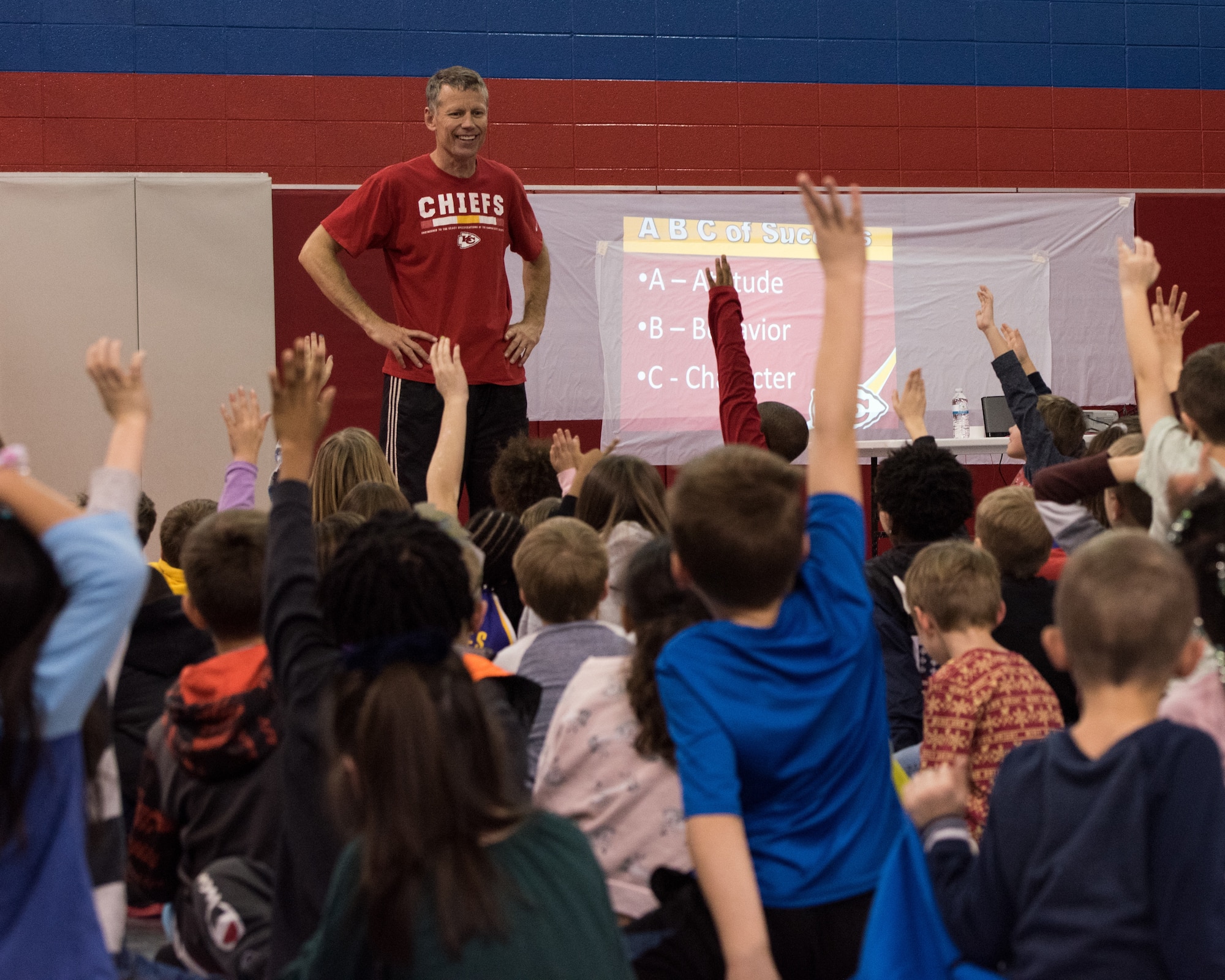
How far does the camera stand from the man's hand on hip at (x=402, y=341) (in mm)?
3643

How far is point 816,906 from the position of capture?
1.52 meters

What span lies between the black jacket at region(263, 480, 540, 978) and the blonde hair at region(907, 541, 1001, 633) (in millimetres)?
973

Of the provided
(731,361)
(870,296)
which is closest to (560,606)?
(731,361)

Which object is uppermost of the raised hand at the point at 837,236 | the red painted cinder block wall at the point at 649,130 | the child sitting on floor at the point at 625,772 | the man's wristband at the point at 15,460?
the red painted cinder block wall at the point at 649,130

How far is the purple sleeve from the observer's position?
2434 mm

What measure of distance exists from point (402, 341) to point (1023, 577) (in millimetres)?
1880

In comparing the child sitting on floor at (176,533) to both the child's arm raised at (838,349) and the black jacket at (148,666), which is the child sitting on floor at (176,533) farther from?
the child's arm raised at (838,349)

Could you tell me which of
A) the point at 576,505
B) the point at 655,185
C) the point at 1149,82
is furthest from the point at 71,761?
the point at 1149,82

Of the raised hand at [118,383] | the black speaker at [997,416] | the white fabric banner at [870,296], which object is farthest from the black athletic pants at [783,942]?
the white fabric banner at [870,296]

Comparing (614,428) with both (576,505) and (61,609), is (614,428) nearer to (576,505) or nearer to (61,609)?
(576,505)

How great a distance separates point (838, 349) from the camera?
168 cm

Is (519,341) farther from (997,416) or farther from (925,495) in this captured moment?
(997,416)

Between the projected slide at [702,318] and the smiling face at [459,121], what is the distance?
2.80m

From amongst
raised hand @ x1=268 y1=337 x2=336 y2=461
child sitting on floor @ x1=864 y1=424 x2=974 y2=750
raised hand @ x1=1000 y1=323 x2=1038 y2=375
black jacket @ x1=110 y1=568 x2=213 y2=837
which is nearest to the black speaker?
raised hand @ x1=1000 y1=323 x2=1038 y2=375
